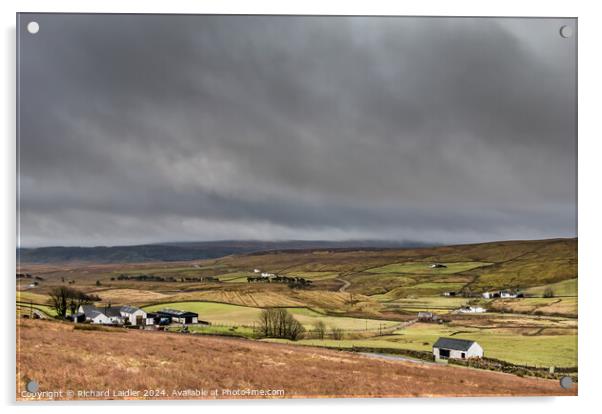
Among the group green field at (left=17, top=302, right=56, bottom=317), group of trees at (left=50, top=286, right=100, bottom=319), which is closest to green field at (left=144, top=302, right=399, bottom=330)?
group of trees at (left=50, top=286, right=100, bottom=319)

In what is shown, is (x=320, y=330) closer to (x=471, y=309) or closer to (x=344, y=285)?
(x=344, y=285)

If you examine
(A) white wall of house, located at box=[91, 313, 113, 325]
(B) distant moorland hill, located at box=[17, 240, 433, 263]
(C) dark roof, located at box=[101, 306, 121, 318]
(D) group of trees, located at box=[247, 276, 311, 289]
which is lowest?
(A) white wall of house, located at box=[91, 313, 113, 325]

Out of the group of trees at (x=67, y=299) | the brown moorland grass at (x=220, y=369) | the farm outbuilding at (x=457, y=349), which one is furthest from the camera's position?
the farm outbuilding at (x=457, y=349)

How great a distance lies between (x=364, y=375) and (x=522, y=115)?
12.3 feet

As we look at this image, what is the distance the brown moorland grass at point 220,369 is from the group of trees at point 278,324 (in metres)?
0.14

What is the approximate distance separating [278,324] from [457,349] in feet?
7.20

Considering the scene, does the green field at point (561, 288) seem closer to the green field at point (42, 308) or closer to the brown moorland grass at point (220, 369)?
the brown moorland grass at point (220, 369)

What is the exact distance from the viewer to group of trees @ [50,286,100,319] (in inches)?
230

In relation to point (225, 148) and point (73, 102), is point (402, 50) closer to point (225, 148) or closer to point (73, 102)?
point (225, 148)

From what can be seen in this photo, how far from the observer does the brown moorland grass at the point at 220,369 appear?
5723mm

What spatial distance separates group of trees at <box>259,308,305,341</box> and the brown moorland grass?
0.14m

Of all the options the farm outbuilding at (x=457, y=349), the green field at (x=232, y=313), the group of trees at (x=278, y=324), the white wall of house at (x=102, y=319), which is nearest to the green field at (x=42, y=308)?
the white wall of house at (x=102, y=319)

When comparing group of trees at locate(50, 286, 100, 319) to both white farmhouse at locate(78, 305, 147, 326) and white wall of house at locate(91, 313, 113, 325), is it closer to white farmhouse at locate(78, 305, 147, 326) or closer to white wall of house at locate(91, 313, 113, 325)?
white farmhouse at locate(78, 305, 147, 326)

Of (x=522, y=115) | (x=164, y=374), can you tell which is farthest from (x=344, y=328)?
(x=522, y=115)
